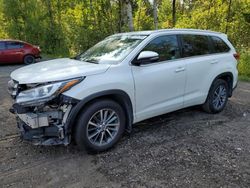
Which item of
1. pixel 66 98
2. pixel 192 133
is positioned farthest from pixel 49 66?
pixel 192 133

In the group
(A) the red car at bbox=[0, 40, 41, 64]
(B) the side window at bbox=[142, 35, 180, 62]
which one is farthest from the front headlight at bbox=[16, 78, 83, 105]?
(A) the red car at bbox=[0, 40, 41, 64]

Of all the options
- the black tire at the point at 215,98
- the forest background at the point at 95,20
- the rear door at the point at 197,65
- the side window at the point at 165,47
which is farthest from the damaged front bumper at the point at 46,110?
the forest background at the point at 95,20

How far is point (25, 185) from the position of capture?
10.7 feet

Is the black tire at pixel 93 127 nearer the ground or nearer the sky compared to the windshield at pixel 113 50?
nearer the ground

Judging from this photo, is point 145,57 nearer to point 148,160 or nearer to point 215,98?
point 148,160

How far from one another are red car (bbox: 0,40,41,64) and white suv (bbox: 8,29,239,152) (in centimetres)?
1173

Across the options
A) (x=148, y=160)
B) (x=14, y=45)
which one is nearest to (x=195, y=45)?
(x=148, y=160)

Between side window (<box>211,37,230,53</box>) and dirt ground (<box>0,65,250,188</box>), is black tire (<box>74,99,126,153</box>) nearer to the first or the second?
dirt ground (<box>0,65,250,188</box>)

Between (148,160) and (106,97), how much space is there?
1.05 m

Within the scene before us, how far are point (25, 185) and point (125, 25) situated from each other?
1357 centimetres

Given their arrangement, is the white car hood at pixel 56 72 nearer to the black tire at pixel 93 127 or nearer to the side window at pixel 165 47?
the black tire at pixel 93 127

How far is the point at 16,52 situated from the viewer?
15.4 metres

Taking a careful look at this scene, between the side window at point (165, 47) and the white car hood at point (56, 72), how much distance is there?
3.06 feet

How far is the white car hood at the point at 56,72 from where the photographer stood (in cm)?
361
